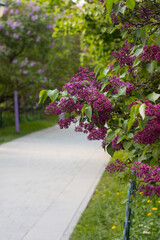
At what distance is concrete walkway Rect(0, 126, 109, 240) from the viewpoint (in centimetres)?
463

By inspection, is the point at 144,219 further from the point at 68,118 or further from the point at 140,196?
the point at 68,118

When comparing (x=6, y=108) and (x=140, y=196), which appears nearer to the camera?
(x=140, y=196)

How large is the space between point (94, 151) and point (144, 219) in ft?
23.0

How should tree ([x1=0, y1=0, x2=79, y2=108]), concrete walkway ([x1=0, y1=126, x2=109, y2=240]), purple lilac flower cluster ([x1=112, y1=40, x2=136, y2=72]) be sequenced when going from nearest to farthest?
1. purple lilac flower cluster ([x1=112, y1=40, x2=136, y2=72])
2. concrete walkway ([x1=0, y1=126, x2=109, y2=240])
3. tree ([x1=0, y1=0, x2=79, y2=108])

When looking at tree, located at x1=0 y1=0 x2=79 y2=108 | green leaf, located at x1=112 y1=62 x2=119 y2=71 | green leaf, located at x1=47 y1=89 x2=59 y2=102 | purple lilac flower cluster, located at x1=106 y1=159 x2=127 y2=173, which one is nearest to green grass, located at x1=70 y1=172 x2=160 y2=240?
purple lilac flower cluster, located at x1=106 y1=159 x2=127 y2=173

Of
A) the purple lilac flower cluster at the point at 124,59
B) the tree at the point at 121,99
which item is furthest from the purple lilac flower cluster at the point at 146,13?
the purple lilac flower cluster at the point at 124,59

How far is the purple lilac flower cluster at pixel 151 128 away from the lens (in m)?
1.54

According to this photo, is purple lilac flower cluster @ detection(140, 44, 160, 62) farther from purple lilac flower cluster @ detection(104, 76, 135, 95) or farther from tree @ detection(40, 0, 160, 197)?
purple lilac flower cluster @ detection(104, 76, 135, 95)

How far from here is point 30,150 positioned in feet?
37.1

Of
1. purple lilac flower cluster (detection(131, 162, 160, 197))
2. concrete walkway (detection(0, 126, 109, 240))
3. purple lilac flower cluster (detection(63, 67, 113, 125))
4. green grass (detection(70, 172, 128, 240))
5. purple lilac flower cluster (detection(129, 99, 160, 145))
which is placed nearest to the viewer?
purple lilac flower cluster (detection(129, 99, 160, 145))

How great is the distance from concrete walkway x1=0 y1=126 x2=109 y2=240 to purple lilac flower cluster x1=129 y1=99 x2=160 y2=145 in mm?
2982

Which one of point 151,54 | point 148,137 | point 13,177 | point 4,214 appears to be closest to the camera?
point 148,137

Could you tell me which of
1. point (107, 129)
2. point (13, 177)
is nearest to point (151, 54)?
point (107, 129)

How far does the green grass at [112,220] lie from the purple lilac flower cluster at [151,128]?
2160mm
